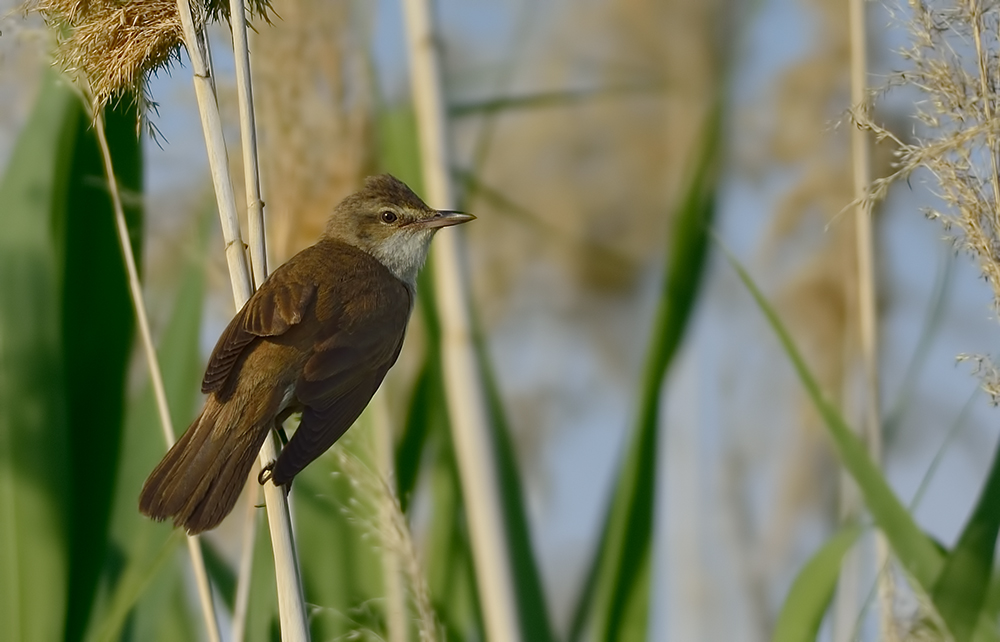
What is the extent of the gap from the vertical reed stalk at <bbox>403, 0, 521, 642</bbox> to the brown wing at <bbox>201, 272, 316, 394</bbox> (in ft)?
1.84

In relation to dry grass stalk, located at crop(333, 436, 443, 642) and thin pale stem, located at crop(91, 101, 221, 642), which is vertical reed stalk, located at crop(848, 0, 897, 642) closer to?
dry grass stalk, located at crop(333, 436, 443, 642)

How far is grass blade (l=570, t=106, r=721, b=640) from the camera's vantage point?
8.26 ft

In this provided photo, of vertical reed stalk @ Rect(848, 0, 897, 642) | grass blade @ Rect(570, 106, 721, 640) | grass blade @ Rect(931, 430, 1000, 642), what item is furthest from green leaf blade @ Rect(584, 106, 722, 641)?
grass blade @ Rect(931, 430, 1000, 642)

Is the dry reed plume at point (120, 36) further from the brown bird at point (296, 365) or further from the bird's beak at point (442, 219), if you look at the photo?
the bird's beak at point (442, 219)

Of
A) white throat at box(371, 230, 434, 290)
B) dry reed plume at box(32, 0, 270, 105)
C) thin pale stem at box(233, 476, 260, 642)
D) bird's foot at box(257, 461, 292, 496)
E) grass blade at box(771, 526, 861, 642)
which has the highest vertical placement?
dry reed plume at box(32, 0, 270, 105)

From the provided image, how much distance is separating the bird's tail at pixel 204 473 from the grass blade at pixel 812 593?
106 cm

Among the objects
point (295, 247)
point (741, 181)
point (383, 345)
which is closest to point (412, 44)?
point (295, 247)

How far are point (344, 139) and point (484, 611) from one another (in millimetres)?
1108

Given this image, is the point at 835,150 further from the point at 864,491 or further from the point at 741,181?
the point at 864,491

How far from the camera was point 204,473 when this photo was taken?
6.04ft

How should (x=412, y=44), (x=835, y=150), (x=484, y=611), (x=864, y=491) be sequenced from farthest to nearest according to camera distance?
(x=835, y=150) → (x=412, y=44) → (x=484, y=611) → (x=864, y=491)

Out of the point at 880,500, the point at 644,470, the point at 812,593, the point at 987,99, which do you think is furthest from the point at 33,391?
the point at 987,99

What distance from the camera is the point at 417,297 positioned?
9.14 feet

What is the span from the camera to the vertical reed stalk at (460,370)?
2.50 meters
